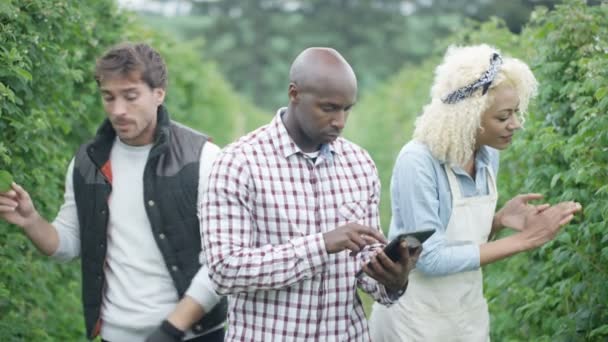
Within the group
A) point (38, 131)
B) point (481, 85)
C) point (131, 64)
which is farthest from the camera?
point (38, 131)

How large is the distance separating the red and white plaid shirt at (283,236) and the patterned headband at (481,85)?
566 mm

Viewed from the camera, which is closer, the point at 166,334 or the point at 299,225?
the point at 299,225

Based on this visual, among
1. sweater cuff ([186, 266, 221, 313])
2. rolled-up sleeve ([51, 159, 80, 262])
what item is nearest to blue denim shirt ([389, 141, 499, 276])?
sweater cuff ([186, 266, 221, 313])

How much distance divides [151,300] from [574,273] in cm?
201

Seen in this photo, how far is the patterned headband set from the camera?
3867 mm

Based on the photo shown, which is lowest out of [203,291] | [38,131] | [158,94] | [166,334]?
[166,334]

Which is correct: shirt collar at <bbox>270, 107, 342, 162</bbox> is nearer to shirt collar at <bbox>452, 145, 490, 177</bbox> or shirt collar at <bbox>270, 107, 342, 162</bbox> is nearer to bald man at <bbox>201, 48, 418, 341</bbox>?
bald man at <bbox>201, 48, 418, 341</bbox>

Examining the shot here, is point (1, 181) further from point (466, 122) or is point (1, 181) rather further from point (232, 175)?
point (466, 122)

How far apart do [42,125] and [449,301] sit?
1888 mm

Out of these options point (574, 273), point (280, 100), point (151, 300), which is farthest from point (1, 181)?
point (280, 100)

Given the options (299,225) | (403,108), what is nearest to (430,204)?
(299,225)

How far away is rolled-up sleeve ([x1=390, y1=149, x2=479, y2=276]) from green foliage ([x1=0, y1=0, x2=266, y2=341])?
151 centimetres

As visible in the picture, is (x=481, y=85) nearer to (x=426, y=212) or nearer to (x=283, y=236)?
(x=426, y=212)

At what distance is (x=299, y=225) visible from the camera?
11.1ft
